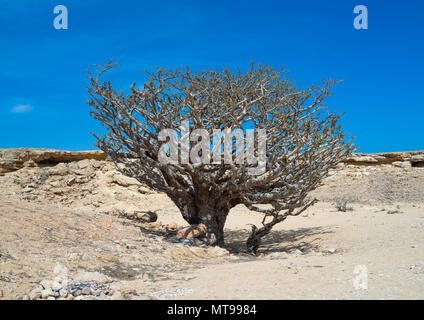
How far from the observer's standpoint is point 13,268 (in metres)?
4.62

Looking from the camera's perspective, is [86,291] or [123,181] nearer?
[86,291]

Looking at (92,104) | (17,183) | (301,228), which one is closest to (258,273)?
(92,104)

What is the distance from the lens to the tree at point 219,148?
8.29m

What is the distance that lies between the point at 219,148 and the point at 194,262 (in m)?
2.44

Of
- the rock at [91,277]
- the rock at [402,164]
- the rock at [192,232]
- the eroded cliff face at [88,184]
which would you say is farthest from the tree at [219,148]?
the rock at [402,164]

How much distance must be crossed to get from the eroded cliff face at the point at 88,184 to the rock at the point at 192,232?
30.5ft

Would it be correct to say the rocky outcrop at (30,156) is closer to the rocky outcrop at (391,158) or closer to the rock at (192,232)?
the rock at (192,232)

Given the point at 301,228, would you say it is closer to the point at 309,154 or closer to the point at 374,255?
the point at 309,154

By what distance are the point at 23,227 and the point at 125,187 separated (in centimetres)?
1276

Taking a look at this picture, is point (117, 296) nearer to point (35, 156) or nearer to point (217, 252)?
point (217, 252)

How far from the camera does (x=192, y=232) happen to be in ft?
27.9

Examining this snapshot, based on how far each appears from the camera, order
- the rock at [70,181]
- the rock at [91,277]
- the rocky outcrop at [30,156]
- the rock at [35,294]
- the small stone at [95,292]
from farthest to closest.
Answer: the rocky outcrop at [30,156] → the rock at [70,181] → the rock at [91,277] → the small stone at [95,292] → the rock at [35,294]

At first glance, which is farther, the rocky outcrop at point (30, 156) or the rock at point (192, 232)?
the rocky outcrop at point (30, 156)

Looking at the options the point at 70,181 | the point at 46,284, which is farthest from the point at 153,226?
the point at 70,181
